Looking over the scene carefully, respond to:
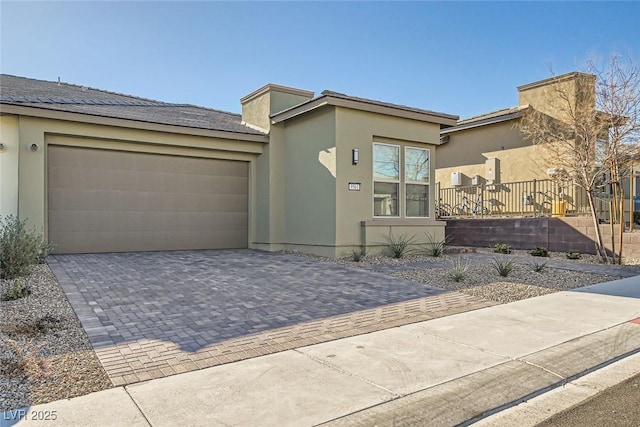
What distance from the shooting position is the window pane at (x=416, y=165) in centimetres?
1230

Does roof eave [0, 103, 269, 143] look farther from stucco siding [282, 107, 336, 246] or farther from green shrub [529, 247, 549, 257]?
green shrub [529, 247, 549, 257]

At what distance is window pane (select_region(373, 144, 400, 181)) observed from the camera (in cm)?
1181

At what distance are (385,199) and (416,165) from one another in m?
1.47

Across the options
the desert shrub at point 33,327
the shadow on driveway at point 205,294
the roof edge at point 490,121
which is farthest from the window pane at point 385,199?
the desert shrub at point 33,327

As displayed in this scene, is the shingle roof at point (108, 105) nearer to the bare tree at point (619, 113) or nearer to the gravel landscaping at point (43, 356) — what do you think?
the gravel landscaping at point (43, 356)

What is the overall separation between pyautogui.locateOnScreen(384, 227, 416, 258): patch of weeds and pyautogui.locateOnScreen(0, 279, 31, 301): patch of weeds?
787cm

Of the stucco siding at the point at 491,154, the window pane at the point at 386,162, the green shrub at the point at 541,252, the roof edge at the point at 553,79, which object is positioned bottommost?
the green shrub at the point at 541,252

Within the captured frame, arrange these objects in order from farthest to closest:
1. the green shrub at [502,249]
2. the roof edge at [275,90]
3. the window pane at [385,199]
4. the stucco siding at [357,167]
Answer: the green shrub at [502,249], the roof edge at [275,90], the window pane at [385,199], the stucco siding at [357,167]

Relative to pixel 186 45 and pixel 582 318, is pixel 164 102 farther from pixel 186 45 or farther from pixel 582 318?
pixel 582 318

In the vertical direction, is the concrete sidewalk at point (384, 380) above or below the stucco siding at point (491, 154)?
below

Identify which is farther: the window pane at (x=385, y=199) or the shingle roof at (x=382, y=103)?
the window pane at (x=385, y=199)

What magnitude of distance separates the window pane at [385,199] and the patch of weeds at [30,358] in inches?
338

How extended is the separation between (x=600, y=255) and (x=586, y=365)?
8565 millimetres

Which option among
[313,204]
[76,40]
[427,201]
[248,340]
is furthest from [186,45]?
[248,340]
